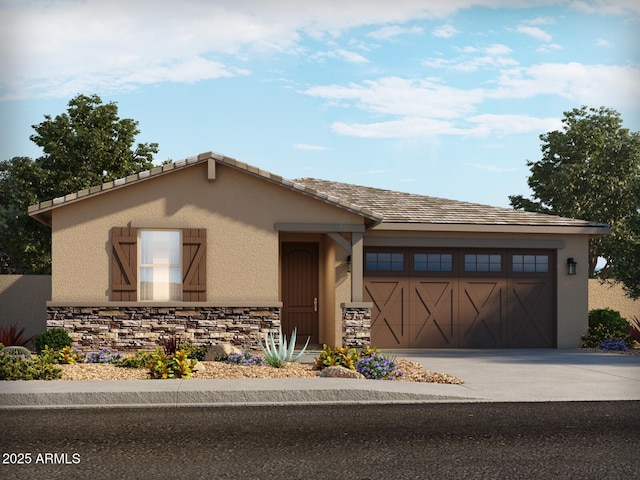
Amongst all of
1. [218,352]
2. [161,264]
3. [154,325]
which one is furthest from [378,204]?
[218,352]

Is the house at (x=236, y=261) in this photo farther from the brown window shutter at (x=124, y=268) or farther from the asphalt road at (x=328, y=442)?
the asphalt road at (x=328, y=442)

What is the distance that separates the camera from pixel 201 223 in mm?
18047

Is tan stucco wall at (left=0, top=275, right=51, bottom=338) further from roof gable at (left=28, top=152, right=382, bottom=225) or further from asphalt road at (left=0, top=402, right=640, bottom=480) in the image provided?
asphalt road at (left=0, top=402, right=640, bottom=480)

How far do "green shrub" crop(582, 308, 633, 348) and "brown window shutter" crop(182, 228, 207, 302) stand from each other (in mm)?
10125

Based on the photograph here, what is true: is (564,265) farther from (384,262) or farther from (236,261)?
(236,261)

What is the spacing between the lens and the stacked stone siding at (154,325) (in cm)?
1769

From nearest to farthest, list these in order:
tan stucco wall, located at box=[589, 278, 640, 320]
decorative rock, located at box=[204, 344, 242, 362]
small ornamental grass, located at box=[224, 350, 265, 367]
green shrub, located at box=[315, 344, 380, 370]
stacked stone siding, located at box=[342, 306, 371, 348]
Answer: green shrub, located at box=[315, 344, 380, 370]
small ornamental grass, located at box=[224, 350, 265, 367]
decorative rock, located at box=[204, 344, 242, 362]
stacked stone siding, located at box=[342, 306, 371, 348]
tan stucco wall, located at box=[589, 278, 640, 320]

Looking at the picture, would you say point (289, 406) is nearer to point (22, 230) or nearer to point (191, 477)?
point (191, 477)

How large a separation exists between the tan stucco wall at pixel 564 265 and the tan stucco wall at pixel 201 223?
4.89 meters

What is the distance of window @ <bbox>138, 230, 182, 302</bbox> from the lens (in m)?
17.9

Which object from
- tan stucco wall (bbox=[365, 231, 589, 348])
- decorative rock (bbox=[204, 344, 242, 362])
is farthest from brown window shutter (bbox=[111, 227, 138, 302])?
tan stucco wall (bbox=[365, 231, 589, 348])

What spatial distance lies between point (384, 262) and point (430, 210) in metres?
2.25

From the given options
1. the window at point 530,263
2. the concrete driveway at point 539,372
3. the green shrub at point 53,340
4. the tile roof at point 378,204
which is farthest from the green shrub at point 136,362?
the window at point 530,263

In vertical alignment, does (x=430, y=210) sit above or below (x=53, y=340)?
above
